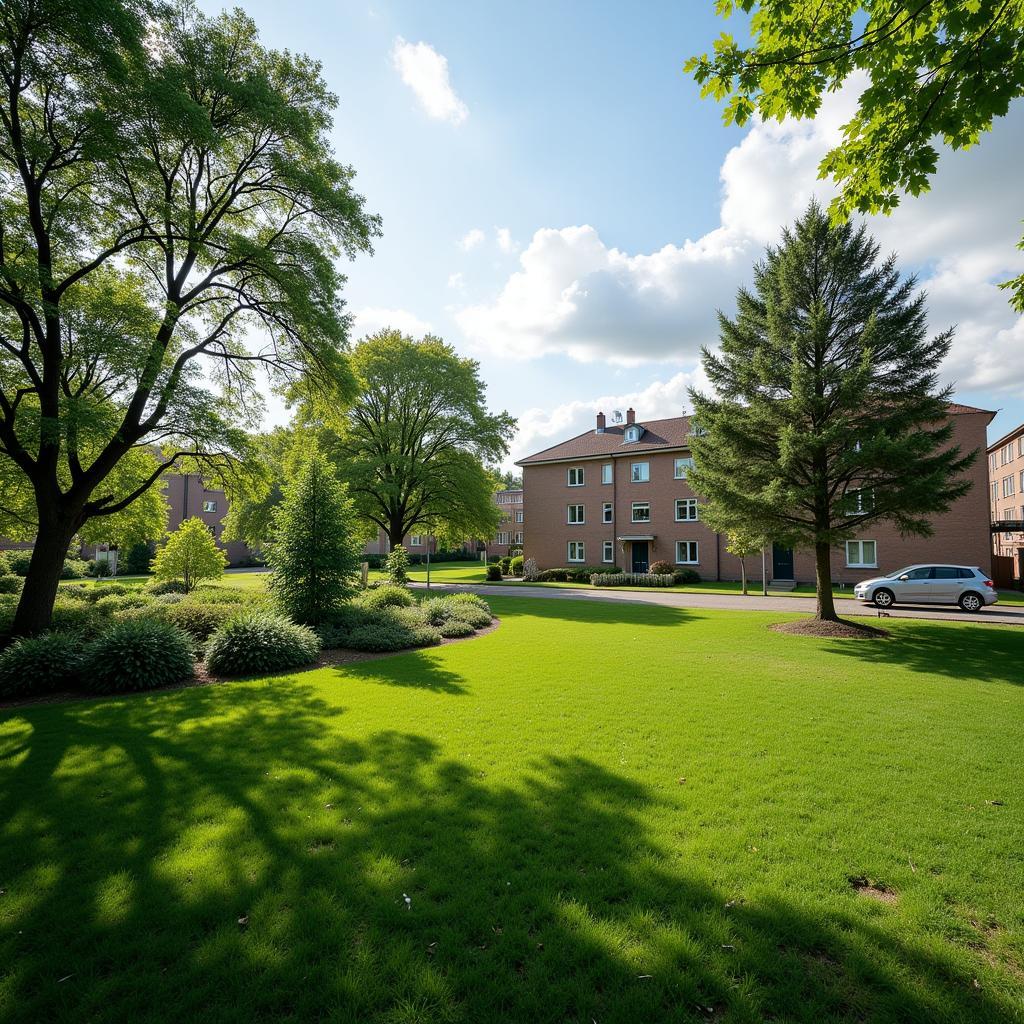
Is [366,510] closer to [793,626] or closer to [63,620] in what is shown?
[63,620]

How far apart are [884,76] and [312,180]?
40.6ft

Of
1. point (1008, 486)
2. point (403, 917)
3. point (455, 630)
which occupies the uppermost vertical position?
point (1008, 486)

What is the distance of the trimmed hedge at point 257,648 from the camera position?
9586mm

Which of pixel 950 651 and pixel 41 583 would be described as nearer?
pixel 41 583

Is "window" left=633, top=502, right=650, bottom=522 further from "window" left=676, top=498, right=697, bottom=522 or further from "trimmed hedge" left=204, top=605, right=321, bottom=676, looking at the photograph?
"trimmed hedge" left=204, top=605, right=321, bottom=676

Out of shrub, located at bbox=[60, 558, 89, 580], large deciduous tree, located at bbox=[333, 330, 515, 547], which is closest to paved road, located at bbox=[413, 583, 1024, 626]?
large deciduous tree, located at bbox=[333, 330, 515, 547]

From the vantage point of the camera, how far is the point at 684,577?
32.2m

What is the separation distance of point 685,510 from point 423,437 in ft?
59.7

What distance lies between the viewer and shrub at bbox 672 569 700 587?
3182 cm

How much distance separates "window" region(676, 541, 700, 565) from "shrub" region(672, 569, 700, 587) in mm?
1045

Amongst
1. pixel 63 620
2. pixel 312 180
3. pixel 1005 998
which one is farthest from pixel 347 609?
pixel 1005 998

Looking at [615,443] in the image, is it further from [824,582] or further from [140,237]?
[140,237]

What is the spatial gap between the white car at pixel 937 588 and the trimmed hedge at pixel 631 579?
39.9 feet

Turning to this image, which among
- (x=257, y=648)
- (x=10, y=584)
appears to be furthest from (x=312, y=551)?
(x=10, y=584)
